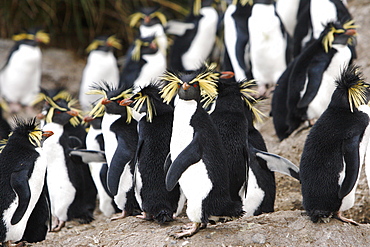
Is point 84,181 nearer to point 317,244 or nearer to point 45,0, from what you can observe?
point 317,244

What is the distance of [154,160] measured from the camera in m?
3.79

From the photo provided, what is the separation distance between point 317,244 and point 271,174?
834 millimetres

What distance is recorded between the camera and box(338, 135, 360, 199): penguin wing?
342 centimetres

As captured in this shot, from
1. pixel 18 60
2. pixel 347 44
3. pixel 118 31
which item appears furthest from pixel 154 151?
pixel 118 31

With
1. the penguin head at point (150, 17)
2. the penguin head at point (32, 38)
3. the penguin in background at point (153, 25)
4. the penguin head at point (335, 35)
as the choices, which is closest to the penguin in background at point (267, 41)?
the penguin head at point (335, 35)

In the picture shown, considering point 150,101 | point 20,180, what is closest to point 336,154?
point 150,101

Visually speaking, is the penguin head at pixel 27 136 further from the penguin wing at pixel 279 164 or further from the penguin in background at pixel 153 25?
the penguin in background at pixel 153 25

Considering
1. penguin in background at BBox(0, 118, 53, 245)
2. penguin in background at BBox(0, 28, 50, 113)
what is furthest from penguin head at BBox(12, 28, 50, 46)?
penguin in background at BBox(0, 118, 53, 245)

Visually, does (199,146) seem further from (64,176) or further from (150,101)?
(64,176)

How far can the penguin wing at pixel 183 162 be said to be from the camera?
3297 millimetres

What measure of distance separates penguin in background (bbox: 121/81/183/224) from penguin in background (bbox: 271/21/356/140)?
164cm

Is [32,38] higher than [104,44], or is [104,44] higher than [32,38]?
[32,38]

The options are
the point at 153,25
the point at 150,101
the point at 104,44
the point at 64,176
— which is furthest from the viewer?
the point at 104,44

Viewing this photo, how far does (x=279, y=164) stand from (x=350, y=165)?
2.08 feet
